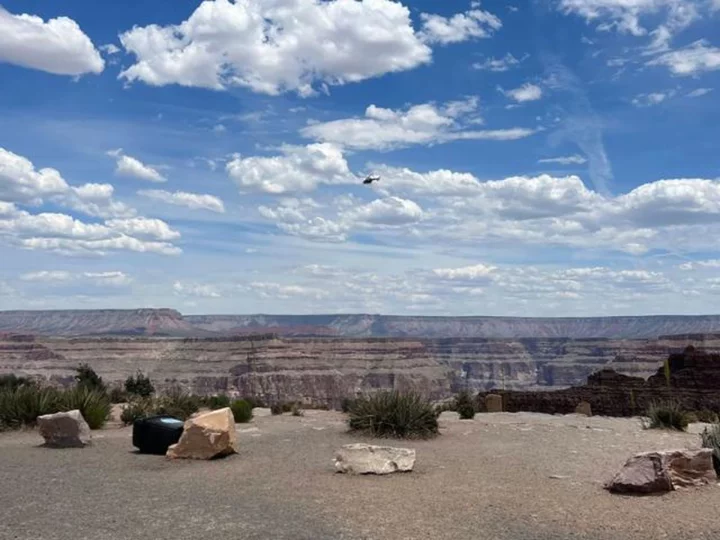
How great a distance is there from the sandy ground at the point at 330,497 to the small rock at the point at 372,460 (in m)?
0.24

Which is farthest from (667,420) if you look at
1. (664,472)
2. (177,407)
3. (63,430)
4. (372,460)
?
(63,430)

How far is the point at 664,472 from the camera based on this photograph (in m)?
10.7

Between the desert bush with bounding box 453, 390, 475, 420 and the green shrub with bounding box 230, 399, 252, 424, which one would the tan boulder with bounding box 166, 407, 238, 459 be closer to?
the green shrub with bounding box 230, 399, 252, 424

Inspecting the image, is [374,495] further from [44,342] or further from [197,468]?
[44,342]

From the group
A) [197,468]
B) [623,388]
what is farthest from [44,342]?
[197,468]

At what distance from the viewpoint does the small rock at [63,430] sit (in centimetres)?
1608

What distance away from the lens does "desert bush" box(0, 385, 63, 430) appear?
1964cm

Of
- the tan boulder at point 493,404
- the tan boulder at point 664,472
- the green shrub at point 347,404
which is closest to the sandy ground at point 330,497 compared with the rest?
the tan boulder at point 664,472

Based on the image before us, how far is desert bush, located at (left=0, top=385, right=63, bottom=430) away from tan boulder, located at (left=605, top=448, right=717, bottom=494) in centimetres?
1454

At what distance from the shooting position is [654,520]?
9.17 m

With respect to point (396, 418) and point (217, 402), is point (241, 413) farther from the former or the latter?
point (217, 402)

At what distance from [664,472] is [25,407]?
15511mm

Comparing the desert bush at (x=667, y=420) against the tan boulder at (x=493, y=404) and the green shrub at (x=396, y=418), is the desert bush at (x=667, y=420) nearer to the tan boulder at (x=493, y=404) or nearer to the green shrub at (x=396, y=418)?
the green shrub at (x=396, y=418)

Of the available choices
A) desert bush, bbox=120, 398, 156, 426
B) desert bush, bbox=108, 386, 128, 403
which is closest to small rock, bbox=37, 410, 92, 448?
desert bush, bbox=120, 398, 156, 426
